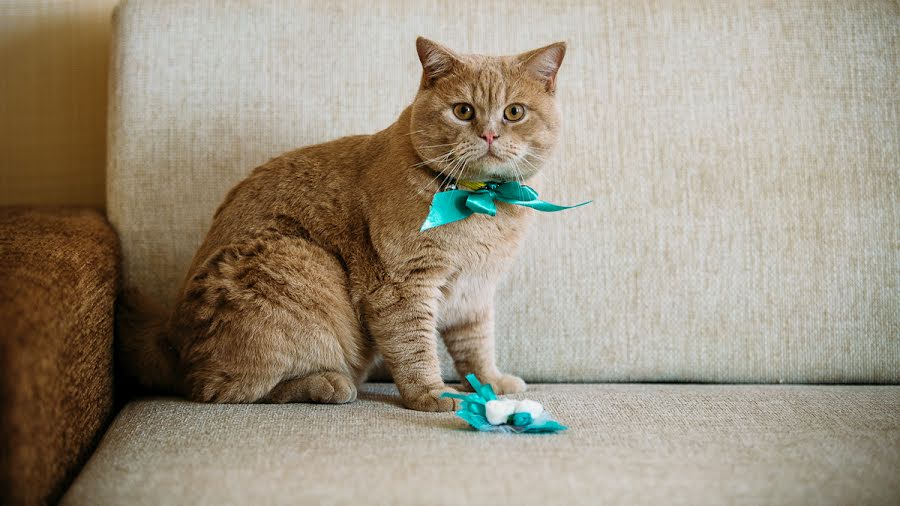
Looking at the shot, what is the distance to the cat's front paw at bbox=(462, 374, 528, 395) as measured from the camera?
170 cm

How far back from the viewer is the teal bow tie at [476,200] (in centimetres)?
150

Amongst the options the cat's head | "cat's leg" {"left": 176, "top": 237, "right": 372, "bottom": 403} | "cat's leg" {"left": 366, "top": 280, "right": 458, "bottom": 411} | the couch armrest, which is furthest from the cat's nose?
the couch armrest

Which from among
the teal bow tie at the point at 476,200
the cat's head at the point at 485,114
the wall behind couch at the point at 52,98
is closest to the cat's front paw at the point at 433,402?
the teal bow tie at the point at 476,200

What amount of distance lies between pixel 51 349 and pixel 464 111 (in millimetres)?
875

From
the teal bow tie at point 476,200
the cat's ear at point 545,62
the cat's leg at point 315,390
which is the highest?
the cat's ear at point 545,62

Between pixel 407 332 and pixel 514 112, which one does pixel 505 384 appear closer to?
pixel 407 332

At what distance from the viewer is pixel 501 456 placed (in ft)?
3.96

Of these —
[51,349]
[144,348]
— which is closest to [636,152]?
[144,348]

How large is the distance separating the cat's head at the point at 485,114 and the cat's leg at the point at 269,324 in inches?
13.9

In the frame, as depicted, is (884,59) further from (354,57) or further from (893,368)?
(354,57)

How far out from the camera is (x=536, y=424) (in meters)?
1.36

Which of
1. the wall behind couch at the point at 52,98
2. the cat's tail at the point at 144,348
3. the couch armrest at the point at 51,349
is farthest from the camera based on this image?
the wall behind couch at the point at 52,98

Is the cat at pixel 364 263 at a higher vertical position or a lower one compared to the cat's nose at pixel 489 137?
lower

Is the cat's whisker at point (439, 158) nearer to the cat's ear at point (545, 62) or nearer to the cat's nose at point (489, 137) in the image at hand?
the cat's nose at point (489, 137)
